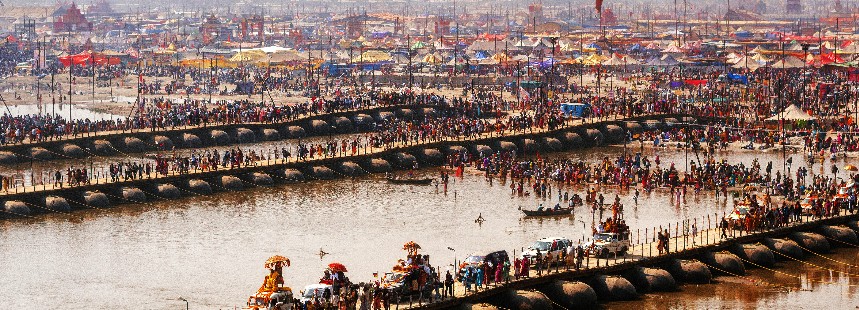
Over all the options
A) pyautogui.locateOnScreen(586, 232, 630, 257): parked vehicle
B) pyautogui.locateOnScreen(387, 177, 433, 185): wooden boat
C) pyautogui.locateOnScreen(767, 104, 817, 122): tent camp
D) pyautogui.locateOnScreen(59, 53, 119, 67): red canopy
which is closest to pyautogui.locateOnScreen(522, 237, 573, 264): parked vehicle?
pyautogui.locateOnScreen(586, 232, 630, 257): parked vehicle

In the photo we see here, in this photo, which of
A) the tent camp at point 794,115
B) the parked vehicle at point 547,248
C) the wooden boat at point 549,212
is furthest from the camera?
the tent camp at point 794,115

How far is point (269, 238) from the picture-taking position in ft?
196

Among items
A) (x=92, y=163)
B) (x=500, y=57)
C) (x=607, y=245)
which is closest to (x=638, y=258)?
(x=607, y=245)

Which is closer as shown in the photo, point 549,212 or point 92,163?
point 549,212

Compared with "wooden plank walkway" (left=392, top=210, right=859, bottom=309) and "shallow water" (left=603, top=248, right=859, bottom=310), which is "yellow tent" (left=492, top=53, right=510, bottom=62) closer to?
"wooden plank walkway" (left=392, top=210, right=859, bottom=309)

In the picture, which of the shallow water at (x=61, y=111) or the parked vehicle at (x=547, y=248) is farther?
the shallow water at (x=61, y=111)

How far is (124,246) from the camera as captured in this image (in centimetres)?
5803

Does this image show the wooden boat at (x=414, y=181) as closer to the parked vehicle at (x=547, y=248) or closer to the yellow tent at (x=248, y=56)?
the parked vehicle at (x=547, y=248)

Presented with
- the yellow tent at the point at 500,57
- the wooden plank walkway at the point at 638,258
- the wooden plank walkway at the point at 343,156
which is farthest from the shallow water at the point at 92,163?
the yellow tent at the point at 500,57

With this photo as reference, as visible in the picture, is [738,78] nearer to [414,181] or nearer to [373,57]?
[373,57]

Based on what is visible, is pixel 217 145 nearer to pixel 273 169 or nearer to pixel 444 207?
pixel 273 169

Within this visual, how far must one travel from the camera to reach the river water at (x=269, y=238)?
1971 inches

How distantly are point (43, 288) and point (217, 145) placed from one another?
119 feet

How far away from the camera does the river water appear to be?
50.1m
